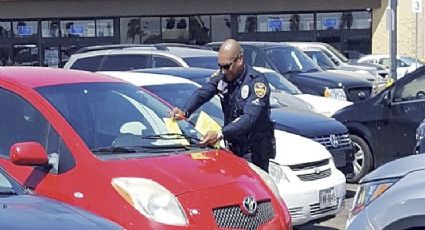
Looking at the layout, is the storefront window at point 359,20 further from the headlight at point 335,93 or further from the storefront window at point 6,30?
the headlight at point 335,93

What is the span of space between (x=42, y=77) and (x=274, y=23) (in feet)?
98.2

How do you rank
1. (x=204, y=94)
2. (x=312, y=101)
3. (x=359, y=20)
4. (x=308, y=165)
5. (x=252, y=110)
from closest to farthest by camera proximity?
(x=252, y=110)
(x=204, y=94)
(x=308, y=165)
(x=312, y=101)
(x=359, y=20)

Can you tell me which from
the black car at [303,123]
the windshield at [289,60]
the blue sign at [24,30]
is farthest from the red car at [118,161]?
the blue sign at [24,30]

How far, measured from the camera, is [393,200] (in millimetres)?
5344

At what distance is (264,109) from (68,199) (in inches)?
84.9

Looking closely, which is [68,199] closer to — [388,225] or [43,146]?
[43,146]

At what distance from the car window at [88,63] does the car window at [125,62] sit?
11 cm

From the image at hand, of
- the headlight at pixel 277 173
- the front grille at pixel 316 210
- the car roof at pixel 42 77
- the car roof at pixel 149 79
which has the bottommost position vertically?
the front grille at pixel 316 210

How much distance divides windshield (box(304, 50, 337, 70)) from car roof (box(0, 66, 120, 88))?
48.6 ft

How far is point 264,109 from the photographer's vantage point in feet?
23.6

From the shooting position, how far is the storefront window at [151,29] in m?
36.3

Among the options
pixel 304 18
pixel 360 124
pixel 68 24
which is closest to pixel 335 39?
pixel 304 18

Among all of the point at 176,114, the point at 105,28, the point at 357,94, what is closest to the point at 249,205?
the point at 176,114

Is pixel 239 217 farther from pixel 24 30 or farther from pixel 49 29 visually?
pixel 24 30
